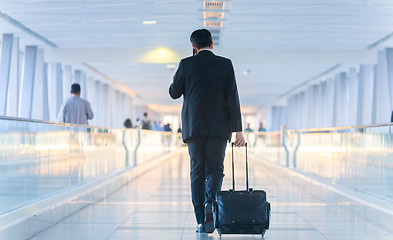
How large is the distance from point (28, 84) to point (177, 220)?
15800mm

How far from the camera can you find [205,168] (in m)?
4.53

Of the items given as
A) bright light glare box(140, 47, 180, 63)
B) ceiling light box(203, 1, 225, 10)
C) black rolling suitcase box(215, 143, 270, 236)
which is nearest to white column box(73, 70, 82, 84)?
bright light glare box(140, 47, 180, 63)

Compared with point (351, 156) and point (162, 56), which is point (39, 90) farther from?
point (351, 156)

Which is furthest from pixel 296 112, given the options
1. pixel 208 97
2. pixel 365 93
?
pixel 208 97

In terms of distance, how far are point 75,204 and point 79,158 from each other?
5.09 feet

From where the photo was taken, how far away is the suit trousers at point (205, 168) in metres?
4.45

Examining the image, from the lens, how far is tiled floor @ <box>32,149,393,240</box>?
4684mm

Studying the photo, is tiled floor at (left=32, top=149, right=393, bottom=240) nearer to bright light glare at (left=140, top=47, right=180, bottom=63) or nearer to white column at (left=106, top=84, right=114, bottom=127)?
bright light glare at (left=140, top=47, right=180, bottom=63)

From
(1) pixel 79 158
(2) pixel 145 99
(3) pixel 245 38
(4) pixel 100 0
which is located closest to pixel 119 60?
(3) pixel 245 38

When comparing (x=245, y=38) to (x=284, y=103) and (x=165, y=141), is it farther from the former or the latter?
(x=284, y=103)

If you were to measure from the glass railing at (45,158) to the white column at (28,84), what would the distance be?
387 inches

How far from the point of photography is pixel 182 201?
741 cm

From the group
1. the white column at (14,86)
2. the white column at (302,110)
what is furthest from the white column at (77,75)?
the white column at (302,110)

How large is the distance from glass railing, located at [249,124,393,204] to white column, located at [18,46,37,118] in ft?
33.8
